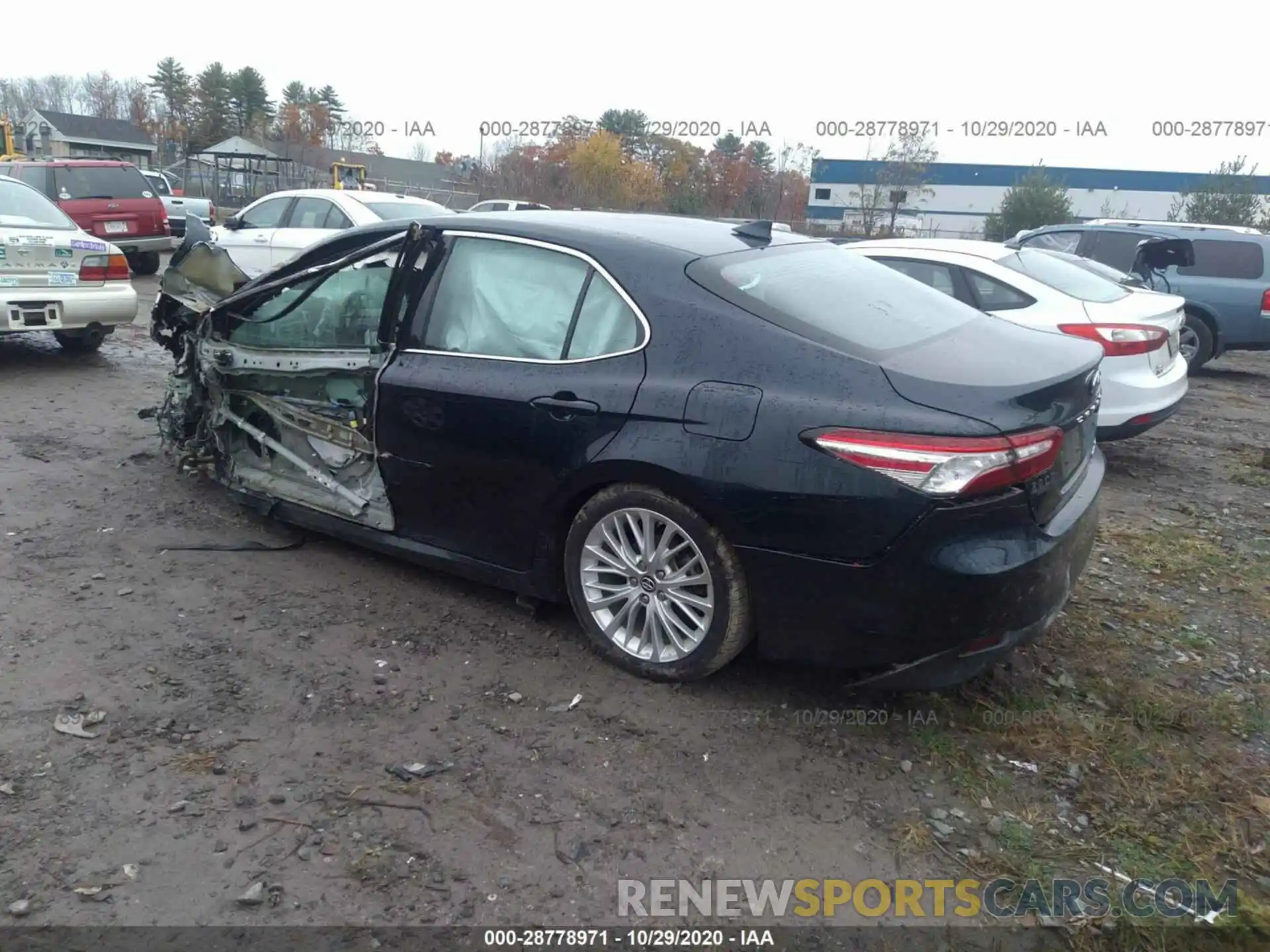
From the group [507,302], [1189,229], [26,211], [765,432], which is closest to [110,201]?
[26,211]

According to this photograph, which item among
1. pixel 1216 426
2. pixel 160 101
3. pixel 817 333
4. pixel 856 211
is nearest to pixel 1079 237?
pixel 1216 426

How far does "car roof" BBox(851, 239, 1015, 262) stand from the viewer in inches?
258

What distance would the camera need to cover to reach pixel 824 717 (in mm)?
3305

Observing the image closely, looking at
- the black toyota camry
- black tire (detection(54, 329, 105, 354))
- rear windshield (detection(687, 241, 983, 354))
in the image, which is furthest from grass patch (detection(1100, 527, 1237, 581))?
black tire (detection(54, 329, 105, 354))

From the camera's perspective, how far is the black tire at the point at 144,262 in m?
15.1

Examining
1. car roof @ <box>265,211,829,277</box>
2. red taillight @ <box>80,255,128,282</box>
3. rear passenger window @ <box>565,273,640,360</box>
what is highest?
car roof @ <box>265,211,829,277</box>

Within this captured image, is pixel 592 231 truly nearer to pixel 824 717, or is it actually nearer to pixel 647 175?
pixel 824 717

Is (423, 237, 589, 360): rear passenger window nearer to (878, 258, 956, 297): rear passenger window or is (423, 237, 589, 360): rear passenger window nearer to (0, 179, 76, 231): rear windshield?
(878, 258, 956, 297): rear passenger window

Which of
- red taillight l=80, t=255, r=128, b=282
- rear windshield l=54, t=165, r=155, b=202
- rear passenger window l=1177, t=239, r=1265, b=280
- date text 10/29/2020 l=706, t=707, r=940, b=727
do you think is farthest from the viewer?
rear windshield l=54, t=165, r=155, b=202

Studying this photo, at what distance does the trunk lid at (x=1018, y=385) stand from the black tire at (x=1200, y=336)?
29.5ft

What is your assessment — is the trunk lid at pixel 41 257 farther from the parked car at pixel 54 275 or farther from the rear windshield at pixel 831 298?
the rear windshield at pixel 831 298

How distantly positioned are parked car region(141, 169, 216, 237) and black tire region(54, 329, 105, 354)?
1031 centimetres

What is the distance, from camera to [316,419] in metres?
4.41

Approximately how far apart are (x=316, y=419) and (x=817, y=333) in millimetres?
2436
